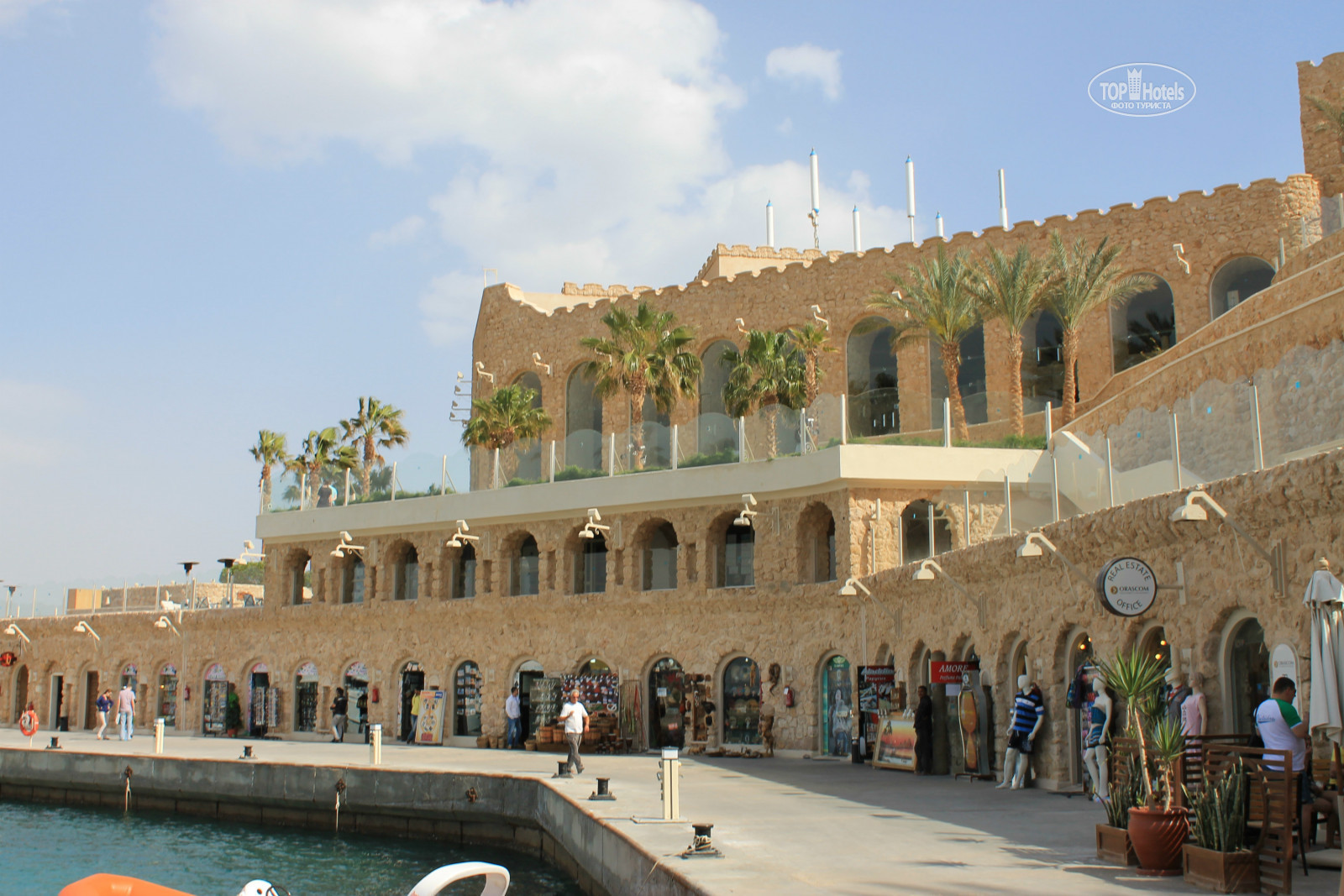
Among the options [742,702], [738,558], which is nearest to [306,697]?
[742,702]

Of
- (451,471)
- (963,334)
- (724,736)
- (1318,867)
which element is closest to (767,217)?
(963,334)

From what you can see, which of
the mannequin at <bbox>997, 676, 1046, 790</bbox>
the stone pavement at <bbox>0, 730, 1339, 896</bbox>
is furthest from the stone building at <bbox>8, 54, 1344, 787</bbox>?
the stone pavement at <bbox>0, 730, 1339, 896</bbox>

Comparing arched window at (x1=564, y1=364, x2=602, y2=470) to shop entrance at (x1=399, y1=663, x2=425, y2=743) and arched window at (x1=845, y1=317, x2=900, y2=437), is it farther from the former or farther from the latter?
shop entrance at (x1=399, y1=663, x2=425, y2=743)

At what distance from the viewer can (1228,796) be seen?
8.62 metres

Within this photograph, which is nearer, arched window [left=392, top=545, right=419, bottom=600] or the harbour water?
the harbour water

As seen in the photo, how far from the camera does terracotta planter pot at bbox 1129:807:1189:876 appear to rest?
923 cm

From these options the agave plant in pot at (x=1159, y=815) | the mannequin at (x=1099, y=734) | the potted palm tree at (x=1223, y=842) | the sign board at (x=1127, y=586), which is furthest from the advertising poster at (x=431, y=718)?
the potted palm tree at (x=1223, y=842)

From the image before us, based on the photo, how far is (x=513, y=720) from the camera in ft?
A: 100

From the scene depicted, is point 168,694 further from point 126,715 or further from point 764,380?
point 764,380

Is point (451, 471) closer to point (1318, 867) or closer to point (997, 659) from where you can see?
point (997, 659)

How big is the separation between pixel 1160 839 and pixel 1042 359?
29.8m

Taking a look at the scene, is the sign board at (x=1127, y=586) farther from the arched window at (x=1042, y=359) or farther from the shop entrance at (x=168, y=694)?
the shop entrance at (x=168, y=694)

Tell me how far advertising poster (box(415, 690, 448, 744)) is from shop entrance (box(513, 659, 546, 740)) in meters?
2.21

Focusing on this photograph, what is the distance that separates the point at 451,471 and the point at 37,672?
22.6 metres
